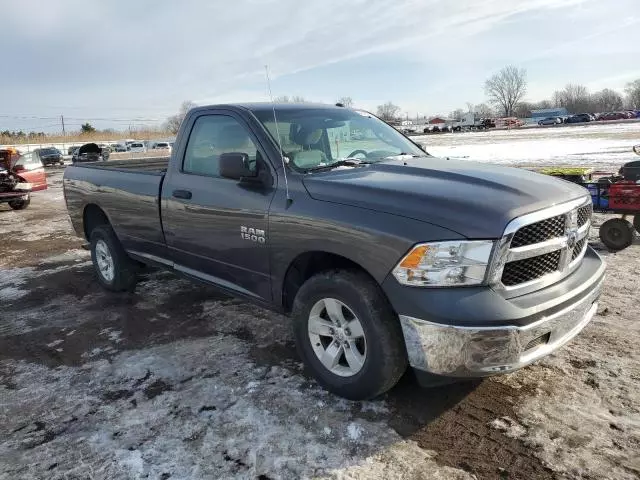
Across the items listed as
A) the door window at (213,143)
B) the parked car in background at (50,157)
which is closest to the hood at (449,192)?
the door window at (213,143)

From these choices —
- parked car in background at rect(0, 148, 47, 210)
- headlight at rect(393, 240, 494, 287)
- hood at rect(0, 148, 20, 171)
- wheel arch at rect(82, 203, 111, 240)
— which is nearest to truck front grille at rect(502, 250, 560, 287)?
headlight at rect(393, 240, 494, 287)

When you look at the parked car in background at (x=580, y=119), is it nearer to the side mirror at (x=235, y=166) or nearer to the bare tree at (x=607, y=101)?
the bare tree at (x=607, y=101)

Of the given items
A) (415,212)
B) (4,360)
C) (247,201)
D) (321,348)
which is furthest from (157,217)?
(415,212)

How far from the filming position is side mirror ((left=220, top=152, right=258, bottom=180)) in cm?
360

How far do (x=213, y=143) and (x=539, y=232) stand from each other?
2.66 meters

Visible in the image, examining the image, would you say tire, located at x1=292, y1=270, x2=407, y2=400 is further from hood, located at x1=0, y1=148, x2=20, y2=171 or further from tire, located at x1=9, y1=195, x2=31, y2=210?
hood, located at x1=0, y1=148, x2=20, y2=171

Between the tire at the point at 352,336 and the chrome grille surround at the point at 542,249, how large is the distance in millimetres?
652

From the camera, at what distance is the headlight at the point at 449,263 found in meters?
2.69

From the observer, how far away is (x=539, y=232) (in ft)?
9.55

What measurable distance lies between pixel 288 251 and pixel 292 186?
0.44 meters

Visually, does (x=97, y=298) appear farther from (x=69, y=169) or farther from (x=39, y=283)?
(x=69, y=169)

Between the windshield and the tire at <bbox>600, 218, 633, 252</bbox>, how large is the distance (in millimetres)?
3372

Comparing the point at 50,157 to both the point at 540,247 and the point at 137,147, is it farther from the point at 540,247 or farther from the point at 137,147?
the point at 540,247

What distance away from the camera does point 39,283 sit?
6.50 metres
